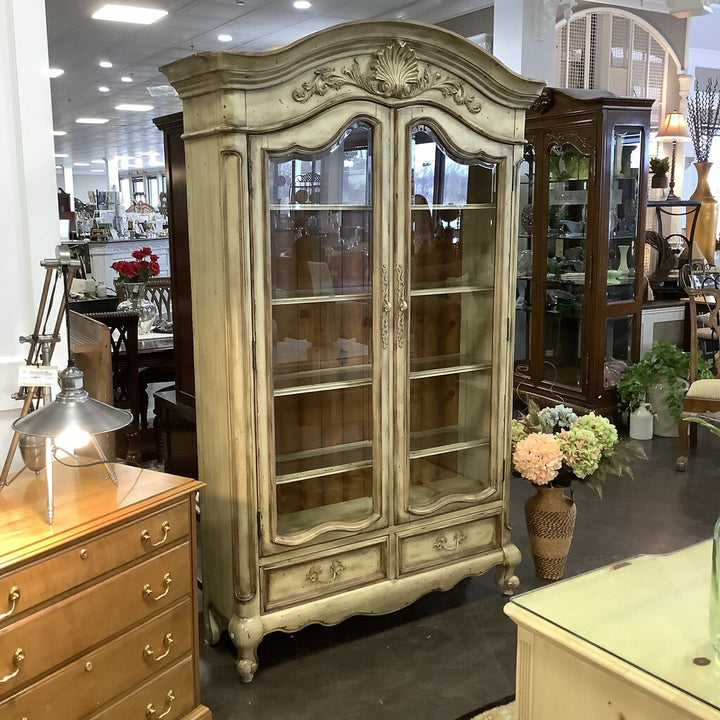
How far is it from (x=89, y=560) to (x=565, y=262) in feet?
13.4

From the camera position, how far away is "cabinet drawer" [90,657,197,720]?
6.62 feet

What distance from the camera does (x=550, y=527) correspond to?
3.23 m

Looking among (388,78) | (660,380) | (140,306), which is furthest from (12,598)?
(660,380)

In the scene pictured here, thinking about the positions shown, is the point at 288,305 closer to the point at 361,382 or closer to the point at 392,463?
the point at 361,382

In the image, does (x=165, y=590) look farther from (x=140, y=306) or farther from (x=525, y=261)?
(x=525, y=261)

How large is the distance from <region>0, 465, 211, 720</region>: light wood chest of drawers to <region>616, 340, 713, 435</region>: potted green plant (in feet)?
12.0

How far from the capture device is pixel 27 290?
7.70 ft

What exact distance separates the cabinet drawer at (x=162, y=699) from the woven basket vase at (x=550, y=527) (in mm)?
1541

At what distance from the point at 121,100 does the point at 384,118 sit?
10.6m

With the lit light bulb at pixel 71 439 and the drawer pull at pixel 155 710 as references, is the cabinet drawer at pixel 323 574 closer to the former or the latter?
the drawer pull at pixel 155 710

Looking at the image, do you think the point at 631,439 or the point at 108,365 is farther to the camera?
the point at 631,439

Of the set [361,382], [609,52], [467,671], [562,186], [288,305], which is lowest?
[467,671]

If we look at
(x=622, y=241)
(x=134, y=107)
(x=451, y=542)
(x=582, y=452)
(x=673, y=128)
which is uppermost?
(x=134, y=107)

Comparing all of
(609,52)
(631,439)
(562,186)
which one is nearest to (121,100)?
(609,52)
